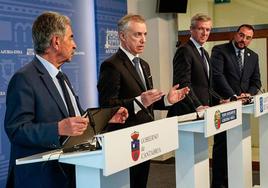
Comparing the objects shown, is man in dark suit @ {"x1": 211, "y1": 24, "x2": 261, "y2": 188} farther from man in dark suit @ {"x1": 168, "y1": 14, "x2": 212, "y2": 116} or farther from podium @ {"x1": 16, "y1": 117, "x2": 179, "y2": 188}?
podium @ {"x1": 16, "y1": 117, "x2": 179, "y2": 188}

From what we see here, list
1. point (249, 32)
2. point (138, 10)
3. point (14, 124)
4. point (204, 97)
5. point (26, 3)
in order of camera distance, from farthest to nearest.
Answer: point (138, 10)
point (249, 32)
point (26, 3)
point (204, 97)
point (14, 124)

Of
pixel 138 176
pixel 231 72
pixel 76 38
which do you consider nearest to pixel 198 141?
pixel 138 176

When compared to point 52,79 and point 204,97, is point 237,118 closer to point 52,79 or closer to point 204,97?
point 204,97

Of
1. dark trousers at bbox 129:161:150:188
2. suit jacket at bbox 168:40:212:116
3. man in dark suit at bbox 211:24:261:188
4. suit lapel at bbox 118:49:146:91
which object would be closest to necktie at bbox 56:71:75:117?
suit lapel at bbox 118:49:146:91

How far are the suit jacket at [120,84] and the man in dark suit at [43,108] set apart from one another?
0.50 metres

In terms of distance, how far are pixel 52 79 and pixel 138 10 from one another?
3.53 m

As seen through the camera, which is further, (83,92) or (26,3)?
(83,92)

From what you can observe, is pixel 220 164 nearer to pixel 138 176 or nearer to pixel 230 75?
pixel 230 75

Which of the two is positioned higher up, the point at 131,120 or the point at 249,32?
the point at 249,32

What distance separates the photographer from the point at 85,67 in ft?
14.0

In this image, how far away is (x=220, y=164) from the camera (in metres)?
3.81

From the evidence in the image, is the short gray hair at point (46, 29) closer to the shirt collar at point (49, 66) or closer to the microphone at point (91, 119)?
the shirt collar at point (49, 66)

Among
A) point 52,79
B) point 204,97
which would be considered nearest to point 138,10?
point 204,97

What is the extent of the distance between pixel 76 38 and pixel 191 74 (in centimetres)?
136
